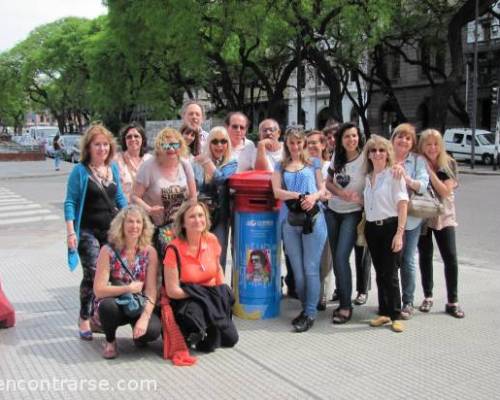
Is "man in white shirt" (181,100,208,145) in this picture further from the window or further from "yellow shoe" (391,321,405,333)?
the window

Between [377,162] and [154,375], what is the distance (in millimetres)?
2427

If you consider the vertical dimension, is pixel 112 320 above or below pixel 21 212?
above

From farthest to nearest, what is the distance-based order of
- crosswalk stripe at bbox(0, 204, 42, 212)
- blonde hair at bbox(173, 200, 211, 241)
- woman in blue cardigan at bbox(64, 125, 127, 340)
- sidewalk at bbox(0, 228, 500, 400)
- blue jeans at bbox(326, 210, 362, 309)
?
crosswalk stripe at bbox(0, 204, 42, 212)
blue jeans at bbox(326, 210, 362, 309)
woman in blue cardigan at bbox(64, 125, 127, 340)
blonde hair at bbox(173, 200, 211, 241)
sidewalk at bbox(0, 228, 500, 400)

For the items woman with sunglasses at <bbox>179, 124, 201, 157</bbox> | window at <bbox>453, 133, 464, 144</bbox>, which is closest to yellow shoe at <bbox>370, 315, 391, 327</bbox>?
woman with sunglasses at <bbox>179, 124, 201, 157</bbox>

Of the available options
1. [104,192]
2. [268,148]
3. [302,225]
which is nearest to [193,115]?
[268,148]

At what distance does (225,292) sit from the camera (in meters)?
4.72

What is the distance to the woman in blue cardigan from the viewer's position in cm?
487

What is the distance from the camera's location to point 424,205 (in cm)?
538

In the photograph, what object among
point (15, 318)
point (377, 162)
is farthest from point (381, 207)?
point (15, 318)

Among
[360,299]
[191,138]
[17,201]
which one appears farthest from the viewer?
[17,201]

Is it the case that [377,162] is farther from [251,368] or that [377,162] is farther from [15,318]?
[15,318]

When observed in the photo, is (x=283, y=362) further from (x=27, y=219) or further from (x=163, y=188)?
(x=27, y=219)

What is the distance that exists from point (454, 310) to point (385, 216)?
1.23 metres

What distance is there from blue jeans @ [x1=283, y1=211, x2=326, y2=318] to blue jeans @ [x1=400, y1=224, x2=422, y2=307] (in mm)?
797
